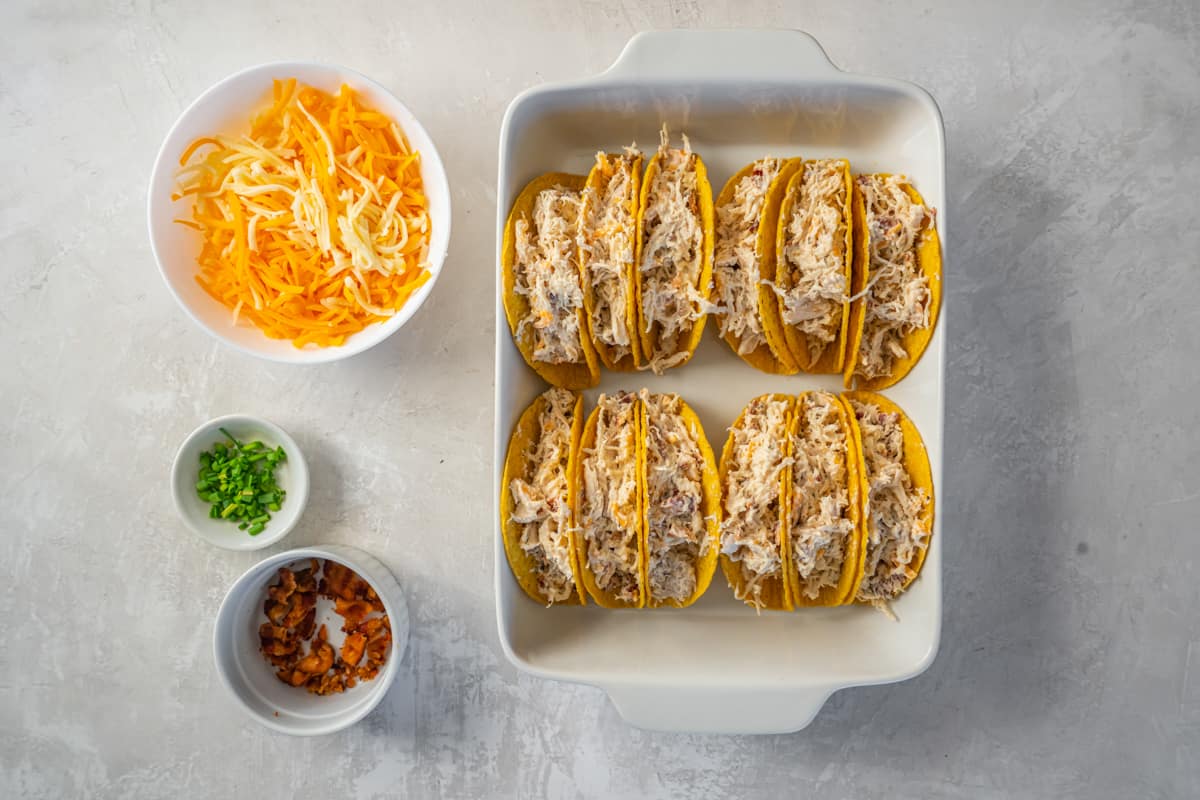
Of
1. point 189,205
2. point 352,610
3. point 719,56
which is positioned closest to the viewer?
point 719,56

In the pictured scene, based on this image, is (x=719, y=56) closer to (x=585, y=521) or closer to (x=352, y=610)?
(x=585, y=521)

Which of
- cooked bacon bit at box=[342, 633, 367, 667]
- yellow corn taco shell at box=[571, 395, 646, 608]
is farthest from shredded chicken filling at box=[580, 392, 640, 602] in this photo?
cooked bacon bit at box=[342, 633, 367, 667]

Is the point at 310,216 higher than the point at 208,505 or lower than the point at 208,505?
higher

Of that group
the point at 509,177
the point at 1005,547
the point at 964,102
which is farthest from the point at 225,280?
the point at 1005,547

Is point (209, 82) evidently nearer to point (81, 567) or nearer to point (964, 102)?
point (81, 567)

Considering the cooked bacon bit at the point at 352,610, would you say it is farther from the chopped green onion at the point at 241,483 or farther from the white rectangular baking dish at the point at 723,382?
the white rectangular baking dish at the point at 723,382

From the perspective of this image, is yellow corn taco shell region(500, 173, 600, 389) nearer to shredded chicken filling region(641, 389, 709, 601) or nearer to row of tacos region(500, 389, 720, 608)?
row of tacos region(500, 389, 720, 608)

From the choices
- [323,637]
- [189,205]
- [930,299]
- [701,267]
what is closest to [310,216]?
[189,205]
